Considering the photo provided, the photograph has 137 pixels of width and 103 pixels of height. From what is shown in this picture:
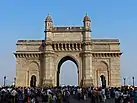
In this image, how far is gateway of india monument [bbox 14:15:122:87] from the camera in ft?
201

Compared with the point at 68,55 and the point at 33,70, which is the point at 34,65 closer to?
the point at 33,70

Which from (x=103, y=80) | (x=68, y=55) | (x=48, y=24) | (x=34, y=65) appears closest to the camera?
(x=68, y=55)

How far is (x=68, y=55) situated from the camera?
204ft

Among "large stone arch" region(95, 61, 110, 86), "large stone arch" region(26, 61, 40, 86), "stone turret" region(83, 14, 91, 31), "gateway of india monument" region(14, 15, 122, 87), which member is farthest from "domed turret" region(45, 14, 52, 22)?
"large stone arch" region(95, 61, 110, 86)

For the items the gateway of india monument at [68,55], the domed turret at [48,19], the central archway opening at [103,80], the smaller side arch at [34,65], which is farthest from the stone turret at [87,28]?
the smaller side arch at [34,65]

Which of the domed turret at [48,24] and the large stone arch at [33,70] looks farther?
the large stone arch at [33,70]

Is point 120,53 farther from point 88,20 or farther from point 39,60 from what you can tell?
point 39,60

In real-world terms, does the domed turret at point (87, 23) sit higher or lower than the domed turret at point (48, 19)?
lower

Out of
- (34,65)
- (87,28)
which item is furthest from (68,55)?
(34,65)

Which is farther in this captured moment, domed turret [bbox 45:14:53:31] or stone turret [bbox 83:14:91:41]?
domed turret [bbox 45:14:53:31]

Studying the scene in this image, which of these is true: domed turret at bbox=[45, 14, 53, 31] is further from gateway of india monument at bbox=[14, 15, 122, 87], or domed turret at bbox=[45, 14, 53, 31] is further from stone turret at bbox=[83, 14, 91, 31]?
stone turret at bbox=[83, 14, 91, 31]

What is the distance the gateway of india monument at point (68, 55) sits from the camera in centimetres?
6141

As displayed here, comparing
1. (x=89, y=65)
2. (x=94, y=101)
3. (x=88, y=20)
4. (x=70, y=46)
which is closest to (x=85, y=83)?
(x=89, y=65)

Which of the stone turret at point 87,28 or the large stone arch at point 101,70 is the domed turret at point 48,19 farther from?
the large stone arch at point 101,70
